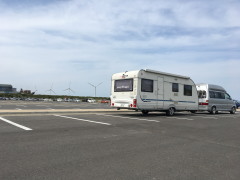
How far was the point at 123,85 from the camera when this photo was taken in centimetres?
1566

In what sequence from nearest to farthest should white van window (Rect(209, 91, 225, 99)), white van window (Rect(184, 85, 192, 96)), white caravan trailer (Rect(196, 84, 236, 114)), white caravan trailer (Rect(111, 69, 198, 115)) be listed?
1. white caravan trailer (Rect(111, 69, 198, 115))
2. white van window (Rect(184, 85, 192, 96))
3. white caravan trailer (Rect(196, 84, 236, 114))
4. white van window (Rect(209, 91, 225, 99))

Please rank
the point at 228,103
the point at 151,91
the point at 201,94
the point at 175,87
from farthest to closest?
1. the point at 228,103
2. the point at 201,94
3. the point at 175,87
4. the point at 151,91

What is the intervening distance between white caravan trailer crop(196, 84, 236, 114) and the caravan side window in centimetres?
711

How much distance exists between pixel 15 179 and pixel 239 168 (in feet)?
13.9

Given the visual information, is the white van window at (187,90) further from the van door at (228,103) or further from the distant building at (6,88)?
the distant building at (6,88)

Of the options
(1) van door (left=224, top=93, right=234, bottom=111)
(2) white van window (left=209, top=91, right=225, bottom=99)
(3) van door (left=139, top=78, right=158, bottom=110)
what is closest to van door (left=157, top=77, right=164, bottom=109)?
(3) van door (left=139, top=78, right=158, bottom=110)

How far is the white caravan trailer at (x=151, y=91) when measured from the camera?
14766 mm

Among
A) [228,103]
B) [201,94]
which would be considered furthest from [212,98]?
[228,103]

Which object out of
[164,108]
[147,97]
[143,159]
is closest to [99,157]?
[143,159]

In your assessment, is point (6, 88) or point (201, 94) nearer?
point (201, 94)

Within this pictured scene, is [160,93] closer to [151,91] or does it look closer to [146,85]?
[151,91]

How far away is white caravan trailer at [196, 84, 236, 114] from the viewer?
1998 centimetres

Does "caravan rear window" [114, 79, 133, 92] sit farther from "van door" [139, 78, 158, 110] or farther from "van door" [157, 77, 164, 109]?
"van door" [157, 77, 164, 109]

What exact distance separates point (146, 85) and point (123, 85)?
1605 mm
